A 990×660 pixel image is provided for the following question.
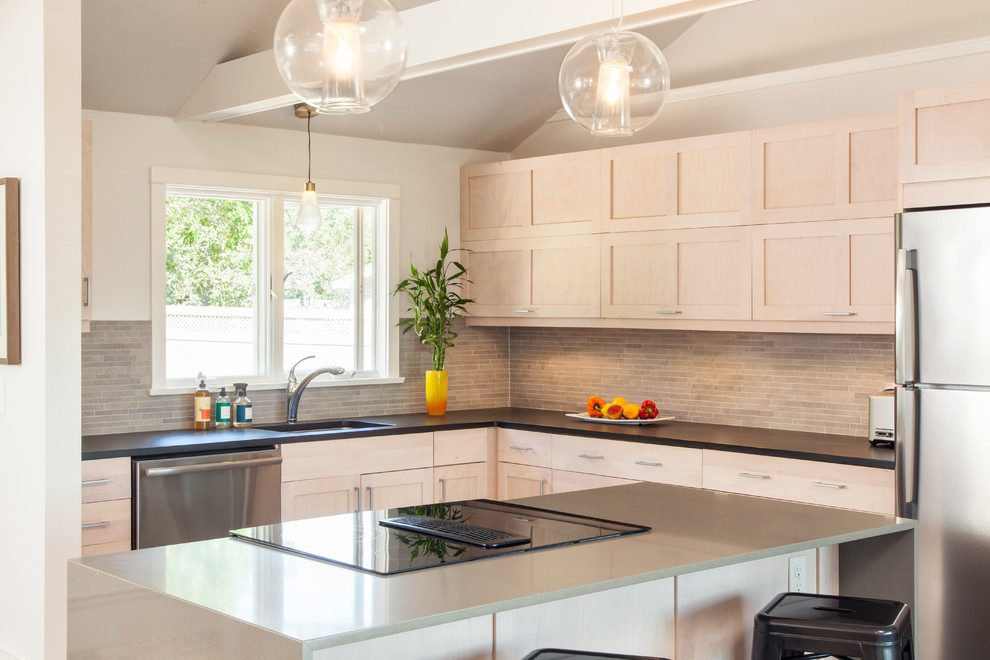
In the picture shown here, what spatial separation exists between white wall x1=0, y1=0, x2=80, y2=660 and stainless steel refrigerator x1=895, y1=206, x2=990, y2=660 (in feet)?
9.74

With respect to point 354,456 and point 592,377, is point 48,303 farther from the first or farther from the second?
point 592,377

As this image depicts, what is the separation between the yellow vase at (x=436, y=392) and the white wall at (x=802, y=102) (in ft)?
4.74

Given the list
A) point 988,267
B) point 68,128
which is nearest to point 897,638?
point 988,267

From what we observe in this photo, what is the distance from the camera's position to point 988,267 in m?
3.48

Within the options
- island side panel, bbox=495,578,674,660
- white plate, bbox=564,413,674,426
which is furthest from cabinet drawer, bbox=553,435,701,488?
island side panel, bbox=495,578,674,660

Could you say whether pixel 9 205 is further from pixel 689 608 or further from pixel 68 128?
pixel 689 608

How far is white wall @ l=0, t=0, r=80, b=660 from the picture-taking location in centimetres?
364

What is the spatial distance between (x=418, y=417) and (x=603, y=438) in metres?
1.11

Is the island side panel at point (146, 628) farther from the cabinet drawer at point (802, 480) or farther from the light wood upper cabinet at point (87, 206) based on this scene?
the cabinet drawer at point (802, 480)

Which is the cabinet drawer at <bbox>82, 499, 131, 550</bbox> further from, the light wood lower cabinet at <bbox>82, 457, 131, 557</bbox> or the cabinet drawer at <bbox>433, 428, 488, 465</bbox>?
the cabinet drawer at <bbox>433, 428, 488, 465</bbox>

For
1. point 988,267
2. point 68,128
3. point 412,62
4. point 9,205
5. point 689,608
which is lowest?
point 689,608

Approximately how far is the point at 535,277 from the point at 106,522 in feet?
7.94

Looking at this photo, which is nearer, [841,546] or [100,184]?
[841,546]

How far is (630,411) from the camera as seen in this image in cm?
504
